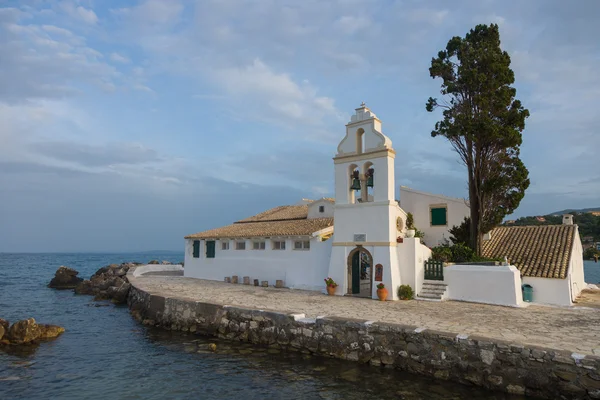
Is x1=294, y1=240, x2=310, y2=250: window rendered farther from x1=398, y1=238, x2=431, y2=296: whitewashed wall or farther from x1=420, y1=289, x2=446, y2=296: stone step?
x1=420, y1=289, x2=446, y2=296: stone step

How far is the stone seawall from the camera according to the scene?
28.9ft

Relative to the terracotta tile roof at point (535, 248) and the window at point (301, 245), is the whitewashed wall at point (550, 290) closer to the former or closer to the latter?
the terracotta tile roof at point (535, 248)

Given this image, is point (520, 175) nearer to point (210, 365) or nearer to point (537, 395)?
point (537, 395)

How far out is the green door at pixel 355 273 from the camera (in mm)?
19062

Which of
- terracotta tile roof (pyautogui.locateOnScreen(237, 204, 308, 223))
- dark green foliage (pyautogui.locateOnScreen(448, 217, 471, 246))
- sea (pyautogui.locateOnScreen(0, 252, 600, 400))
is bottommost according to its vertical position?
sea (pyautogui.locateOnScreen(0, 252, 600, 400))

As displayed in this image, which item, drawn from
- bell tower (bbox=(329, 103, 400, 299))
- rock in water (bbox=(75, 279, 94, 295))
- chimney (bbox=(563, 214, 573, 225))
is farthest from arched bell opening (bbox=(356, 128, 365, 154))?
rock in water (bbox=(75, 279, 94, 295))

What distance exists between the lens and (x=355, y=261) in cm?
1912

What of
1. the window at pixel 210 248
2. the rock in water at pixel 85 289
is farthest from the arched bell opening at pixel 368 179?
the rock in water at pixel 85 289

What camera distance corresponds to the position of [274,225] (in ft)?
82.1

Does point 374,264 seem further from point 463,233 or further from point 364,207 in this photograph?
point 463,233

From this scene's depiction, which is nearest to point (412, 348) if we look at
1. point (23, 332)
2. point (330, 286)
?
point (330, 286)

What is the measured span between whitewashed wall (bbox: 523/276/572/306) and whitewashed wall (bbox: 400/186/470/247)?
5993 mm

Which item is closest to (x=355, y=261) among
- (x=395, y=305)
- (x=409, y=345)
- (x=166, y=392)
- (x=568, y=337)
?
(x=395, y=305)

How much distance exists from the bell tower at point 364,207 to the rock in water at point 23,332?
40.6ft
